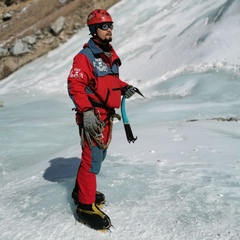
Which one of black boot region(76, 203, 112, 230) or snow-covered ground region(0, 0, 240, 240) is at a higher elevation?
black boot region(76, 203, 112, 230)

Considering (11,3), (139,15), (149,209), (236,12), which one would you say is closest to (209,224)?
(149,209)

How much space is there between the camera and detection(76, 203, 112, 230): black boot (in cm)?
316

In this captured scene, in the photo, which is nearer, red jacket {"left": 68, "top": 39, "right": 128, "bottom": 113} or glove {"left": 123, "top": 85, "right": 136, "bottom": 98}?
red jacket {"left": 68, "top": 39, "right": 128, "bottom": 113}

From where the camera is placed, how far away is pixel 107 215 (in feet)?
11.1

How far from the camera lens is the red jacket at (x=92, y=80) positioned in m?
3.08

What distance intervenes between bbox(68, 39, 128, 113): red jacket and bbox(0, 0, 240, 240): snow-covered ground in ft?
3.38

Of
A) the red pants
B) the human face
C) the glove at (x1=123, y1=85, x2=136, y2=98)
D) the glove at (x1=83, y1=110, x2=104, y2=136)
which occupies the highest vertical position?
the human face

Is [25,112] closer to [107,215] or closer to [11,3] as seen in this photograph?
[107,215]

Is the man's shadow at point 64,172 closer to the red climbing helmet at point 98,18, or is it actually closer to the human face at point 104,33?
the human face at point 104,33

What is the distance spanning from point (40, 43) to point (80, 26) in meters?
2.13

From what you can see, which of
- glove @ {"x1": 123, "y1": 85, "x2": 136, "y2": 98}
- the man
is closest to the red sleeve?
the man

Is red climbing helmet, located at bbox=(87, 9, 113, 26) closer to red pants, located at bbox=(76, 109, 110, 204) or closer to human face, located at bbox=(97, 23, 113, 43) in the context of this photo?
human face, located at bbox=(97, 23, 113, 43)

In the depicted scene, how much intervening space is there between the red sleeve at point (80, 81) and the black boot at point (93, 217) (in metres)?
0.86

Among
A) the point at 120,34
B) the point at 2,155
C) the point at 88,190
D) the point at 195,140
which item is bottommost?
the point at 120,34
